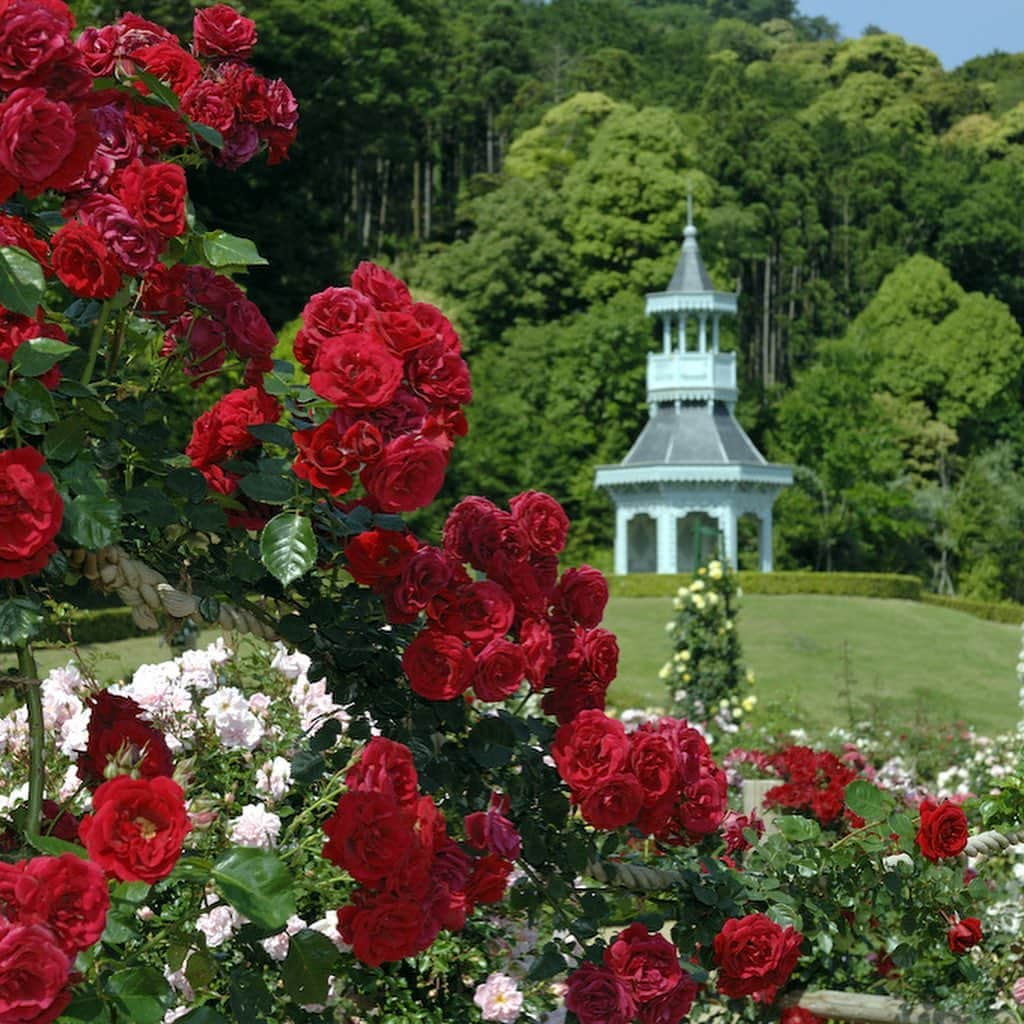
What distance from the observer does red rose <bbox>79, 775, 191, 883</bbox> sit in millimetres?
1911

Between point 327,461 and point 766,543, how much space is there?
32.3m

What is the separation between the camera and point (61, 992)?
6.09 ft

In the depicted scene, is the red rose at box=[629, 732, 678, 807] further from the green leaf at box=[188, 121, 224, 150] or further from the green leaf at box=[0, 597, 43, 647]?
the green leaf at box=[188, 121, 224, 150]

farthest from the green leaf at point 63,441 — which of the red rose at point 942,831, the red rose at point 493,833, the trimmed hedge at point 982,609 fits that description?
the trimmed hedge at point 982,609

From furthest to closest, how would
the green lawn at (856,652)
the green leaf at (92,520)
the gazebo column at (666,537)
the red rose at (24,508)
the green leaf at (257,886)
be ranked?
1. the gazebo column at (666,537)
2. the green lawn at (856,652)
3. the green leaf at (92,520)
4. the red rose at (24,508)
5. the green leaf at (257,886)

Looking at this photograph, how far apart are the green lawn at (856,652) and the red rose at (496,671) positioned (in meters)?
15.9

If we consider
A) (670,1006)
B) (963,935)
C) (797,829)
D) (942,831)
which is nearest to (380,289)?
(670,1006)

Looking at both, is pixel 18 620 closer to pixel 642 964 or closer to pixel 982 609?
pixel 642 964

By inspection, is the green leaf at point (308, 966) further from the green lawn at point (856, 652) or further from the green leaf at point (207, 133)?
the green lawn at point (856, 652)

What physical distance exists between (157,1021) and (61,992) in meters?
0.14

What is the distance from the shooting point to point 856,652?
25344 mm

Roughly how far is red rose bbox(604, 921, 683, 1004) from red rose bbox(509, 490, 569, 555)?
26.2 inches

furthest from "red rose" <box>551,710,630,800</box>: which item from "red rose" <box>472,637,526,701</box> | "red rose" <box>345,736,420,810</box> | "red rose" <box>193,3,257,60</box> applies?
"red rose" <box>193,3,257,60</box>

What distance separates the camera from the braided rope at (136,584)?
243 centimetres
